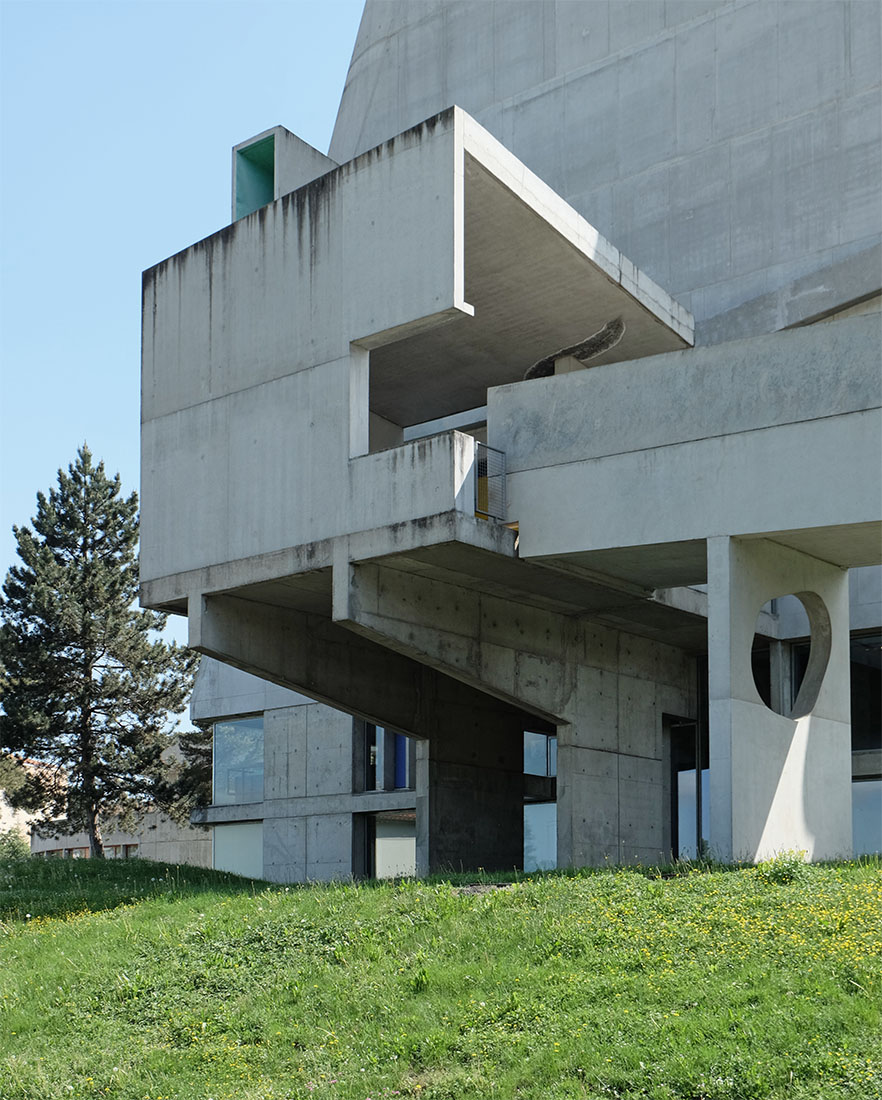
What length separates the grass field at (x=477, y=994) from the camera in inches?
393

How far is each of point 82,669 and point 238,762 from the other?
20.3 feet

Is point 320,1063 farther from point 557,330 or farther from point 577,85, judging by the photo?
point 577,85

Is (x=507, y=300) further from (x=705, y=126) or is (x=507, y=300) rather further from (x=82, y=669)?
(x=82, y=669)

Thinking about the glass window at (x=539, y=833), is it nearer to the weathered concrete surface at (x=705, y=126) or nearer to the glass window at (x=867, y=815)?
the glass window at (x=867, y=815)

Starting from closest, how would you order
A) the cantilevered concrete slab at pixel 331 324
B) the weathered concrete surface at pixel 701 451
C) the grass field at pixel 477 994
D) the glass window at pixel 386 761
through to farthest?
the grass field at pixel 477 994 < the weathered concrete surface at pixel 701 451 < the cantilevered concrete slab at pixel 331 324 < the glass window at pixel 386 761

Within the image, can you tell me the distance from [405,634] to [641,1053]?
12.5 metres

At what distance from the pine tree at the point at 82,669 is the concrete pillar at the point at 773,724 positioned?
24787 millimetres

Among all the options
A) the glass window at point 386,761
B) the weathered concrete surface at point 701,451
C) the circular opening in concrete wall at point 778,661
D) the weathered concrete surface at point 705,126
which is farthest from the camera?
the glass window at point 386,761

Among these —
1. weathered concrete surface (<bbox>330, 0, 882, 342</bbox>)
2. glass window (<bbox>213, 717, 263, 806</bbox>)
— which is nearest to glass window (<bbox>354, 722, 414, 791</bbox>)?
glass window (<bbox>213, 717, 263, 806</bbox>)

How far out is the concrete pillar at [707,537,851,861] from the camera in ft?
61.0

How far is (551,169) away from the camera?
3130 cm

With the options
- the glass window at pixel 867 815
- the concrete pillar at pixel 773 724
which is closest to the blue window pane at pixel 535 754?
the glass window at pixel 867 815

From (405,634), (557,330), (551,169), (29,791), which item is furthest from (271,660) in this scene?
(29,791)

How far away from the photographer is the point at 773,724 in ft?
64.4
